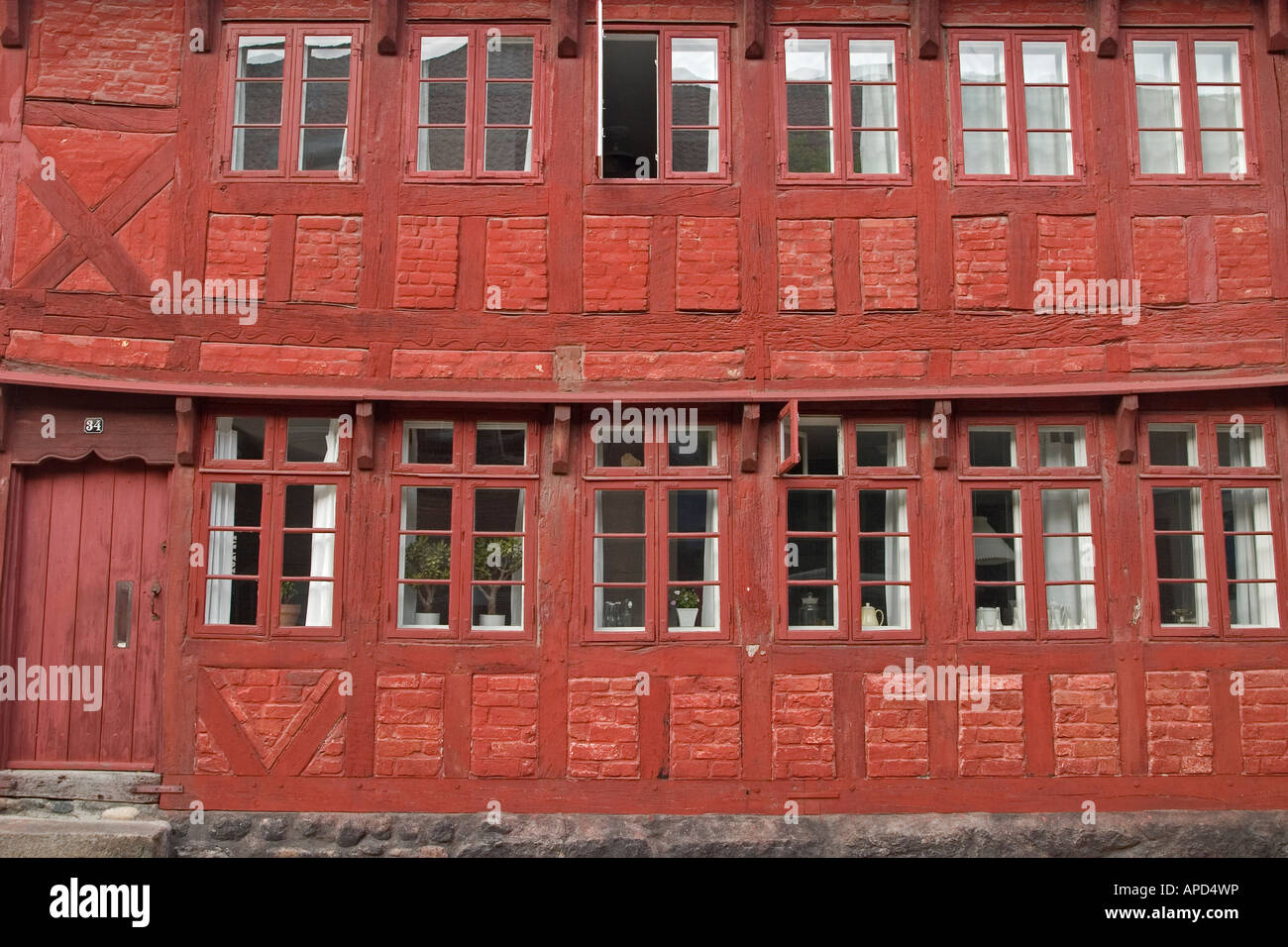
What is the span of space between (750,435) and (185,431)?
13.3 feet

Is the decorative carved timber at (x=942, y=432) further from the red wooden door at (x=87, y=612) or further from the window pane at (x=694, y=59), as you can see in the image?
the red wooden door at (x=87, y=612)

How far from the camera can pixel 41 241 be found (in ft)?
26.7

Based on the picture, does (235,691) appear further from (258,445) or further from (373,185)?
(373,185)

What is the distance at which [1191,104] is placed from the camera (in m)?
8.38

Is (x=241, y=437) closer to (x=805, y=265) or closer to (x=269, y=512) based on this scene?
(x=269, y=512)

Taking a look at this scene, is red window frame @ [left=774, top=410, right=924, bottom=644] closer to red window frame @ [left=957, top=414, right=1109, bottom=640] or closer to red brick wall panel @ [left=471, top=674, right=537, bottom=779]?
red window frame @ [left=957, top=414, right=1109, bottom=640]

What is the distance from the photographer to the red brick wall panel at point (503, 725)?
309 inches

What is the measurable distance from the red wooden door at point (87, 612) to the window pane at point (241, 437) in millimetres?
519

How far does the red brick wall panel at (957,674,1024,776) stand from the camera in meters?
7.88

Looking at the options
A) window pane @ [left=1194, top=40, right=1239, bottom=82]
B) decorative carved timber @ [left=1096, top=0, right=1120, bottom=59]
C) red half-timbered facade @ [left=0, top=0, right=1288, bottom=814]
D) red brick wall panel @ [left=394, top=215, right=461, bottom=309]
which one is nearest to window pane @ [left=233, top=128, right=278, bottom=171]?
red half-timbered facade @ [left=0, top=0, right=1288, bottom=814]

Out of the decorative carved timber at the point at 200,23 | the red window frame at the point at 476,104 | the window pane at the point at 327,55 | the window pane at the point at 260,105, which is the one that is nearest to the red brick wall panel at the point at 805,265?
the red window frame at the point at 476,104

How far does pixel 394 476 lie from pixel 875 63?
4806 mm

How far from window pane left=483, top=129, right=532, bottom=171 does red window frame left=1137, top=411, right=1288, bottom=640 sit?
196 inches

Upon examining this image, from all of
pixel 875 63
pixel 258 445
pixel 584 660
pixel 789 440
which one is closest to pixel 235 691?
pixel 258 445
